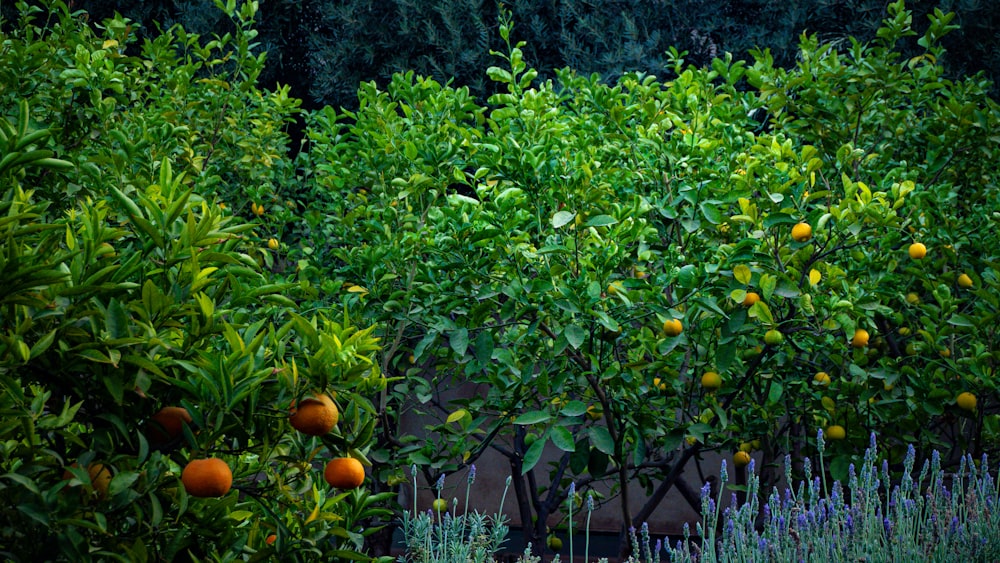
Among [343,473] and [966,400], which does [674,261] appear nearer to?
[966,400]

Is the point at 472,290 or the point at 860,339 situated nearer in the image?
the point at 472,290

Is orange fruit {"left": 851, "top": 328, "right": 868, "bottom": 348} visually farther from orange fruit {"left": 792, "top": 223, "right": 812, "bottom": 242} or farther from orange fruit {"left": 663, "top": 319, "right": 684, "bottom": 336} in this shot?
orange fruit {"left": 663, "top": 319, "right": 684, "bottom": 336}

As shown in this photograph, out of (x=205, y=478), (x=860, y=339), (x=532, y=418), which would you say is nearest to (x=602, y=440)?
(x=532, y=418)

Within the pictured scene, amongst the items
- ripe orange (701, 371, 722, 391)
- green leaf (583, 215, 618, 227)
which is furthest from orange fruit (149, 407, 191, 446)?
ripe orange (701, 371, 722, 391)

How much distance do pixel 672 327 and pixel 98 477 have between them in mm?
2219

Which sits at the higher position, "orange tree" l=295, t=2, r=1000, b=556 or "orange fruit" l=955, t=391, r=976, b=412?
"orange tree" l=295, t=2, r=1000, b=556

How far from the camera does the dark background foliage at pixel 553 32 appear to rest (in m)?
7.38

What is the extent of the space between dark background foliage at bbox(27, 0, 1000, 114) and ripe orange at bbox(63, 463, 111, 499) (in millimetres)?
5873

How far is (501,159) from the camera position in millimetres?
3652

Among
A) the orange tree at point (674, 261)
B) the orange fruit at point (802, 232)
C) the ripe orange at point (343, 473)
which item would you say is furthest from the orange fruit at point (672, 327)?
the ripe orange at point (343, 473)

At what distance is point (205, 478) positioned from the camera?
1.94 metres

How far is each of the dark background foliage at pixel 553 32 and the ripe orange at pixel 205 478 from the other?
5879 mm

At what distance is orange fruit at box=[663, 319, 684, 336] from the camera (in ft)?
11.7

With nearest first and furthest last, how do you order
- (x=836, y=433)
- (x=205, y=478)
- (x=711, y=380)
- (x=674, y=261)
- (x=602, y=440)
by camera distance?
(x=205, y=478) → (x=602, y=440) → (x=674, y=261) → (x=711, y=380) → (x=836, y=433)
